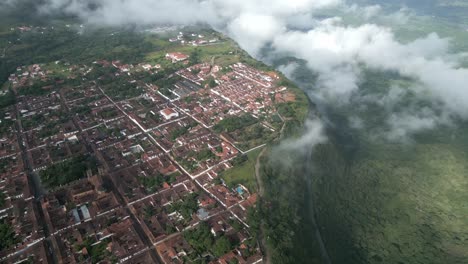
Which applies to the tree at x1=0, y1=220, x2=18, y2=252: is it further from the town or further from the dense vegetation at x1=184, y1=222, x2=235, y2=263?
the dense vegetation at x1=184, y1=222, x2=235, y2=263

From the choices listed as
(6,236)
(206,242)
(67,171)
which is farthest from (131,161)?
(206,242)

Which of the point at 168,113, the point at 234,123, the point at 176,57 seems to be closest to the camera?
the point at 234,123

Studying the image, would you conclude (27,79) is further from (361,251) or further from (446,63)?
(446,63)

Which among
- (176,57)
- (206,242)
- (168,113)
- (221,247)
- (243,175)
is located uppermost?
(221,247)

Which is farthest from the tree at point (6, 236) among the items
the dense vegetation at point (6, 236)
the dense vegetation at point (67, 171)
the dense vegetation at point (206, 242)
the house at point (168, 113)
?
the house at point (168, 113)

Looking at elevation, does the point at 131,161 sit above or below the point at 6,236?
below

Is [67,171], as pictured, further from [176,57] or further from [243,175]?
[176,57]

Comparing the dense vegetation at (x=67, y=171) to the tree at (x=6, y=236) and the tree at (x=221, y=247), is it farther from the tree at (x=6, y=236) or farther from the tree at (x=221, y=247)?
the tree at (x=221, y=247)
